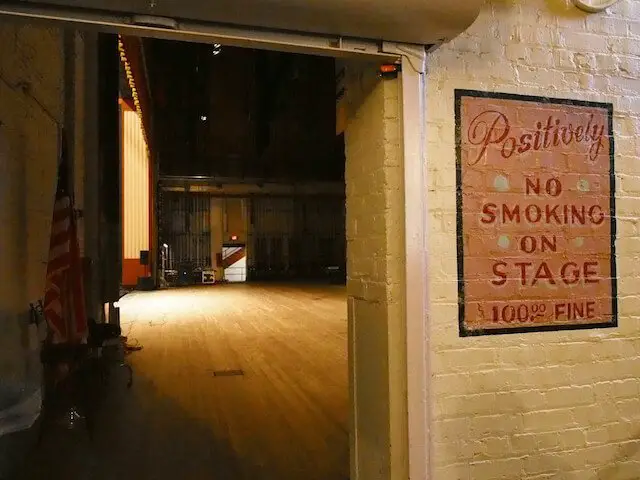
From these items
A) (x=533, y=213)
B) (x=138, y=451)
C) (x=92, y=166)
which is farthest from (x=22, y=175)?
(x=533, y=213)

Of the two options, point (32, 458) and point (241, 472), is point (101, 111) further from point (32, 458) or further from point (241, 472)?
point (241, 472)

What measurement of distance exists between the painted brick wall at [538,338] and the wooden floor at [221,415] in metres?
1.20

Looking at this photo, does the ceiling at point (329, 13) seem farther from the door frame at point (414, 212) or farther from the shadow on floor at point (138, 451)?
the shadow on floor at point (138, 451)

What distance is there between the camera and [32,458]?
10.6ft

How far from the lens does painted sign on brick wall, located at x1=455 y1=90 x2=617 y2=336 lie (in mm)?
2125

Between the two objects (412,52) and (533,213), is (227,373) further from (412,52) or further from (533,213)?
(412,52)

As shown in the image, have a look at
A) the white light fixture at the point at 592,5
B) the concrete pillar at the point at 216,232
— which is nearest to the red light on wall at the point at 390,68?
the white light fixture at the point at 592,5

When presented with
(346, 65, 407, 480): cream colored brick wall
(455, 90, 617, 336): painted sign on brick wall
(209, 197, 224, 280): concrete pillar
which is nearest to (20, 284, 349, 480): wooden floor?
(346, 65, 407, 480): cream colored brick wall

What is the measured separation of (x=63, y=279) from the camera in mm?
3682

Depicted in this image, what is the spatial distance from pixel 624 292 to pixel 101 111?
6.27 m

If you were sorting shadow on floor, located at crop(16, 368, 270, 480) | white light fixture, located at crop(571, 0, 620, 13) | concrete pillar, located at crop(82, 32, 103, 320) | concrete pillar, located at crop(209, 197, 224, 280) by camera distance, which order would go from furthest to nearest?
concrete pillar, located at crop(209, 197, 224, 280), concrete pillar, located at crop(82, 32, 103, 320), shadow on floor, located at crop(16, 368, 270, 480), white light fixture, located at crop(571, 0, 620, 13)

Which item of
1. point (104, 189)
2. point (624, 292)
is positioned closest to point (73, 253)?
point (104, 189)

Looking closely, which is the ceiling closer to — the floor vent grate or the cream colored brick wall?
the cream colored brick wall

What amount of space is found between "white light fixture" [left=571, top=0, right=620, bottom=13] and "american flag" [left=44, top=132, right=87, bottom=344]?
11.5ft
